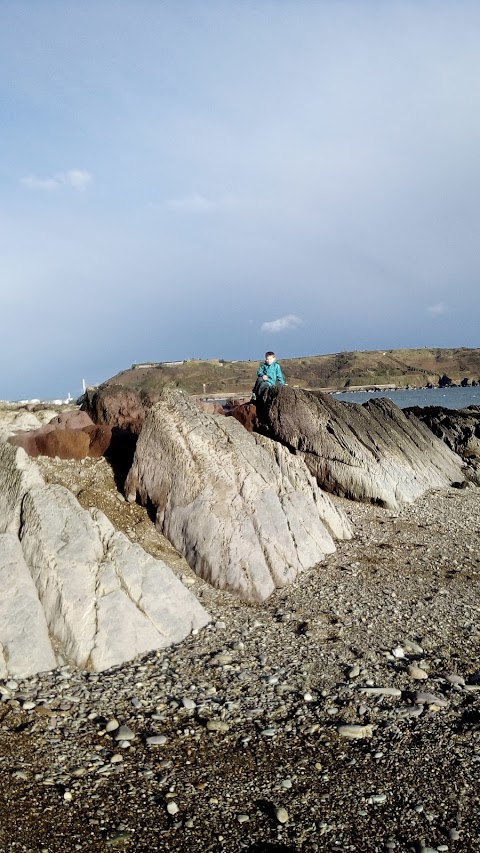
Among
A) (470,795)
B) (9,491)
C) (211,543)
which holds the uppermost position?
(9,491)

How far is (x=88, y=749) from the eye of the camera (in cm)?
756

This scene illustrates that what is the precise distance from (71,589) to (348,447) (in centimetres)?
1169

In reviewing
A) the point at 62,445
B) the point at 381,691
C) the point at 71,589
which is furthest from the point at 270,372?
Result: the point at 381,691

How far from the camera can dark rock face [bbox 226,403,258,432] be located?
2086cm

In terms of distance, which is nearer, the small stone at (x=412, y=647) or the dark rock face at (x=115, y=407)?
the small stone at (x=412, y=647)

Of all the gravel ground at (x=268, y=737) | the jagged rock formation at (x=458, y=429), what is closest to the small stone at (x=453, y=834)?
the gravel ground at (x=268, y=737)

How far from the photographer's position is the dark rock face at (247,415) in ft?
68.4

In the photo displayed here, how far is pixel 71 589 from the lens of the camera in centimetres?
1034

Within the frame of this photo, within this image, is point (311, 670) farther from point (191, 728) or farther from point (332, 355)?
point (332, 355)

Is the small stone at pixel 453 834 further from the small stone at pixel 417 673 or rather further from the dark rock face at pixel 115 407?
the dark rock face at pixel 115 407

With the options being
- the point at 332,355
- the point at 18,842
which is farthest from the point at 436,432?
the point at 332,355

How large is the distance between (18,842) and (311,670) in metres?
4.76

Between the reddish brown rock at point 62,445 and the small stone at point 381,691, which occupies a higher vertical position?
the reddish brown rock at point 62,445

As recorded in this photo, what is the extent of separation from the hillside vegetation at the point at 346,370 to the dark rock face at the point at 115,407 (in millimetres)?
111782
